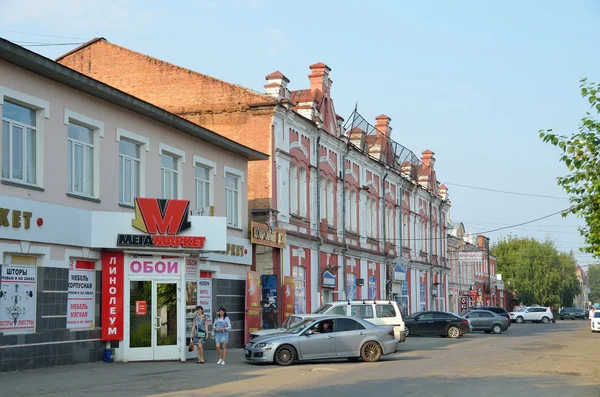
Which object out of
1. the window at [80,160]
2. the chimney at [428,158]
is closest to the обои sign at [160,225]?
the window at [80,160]

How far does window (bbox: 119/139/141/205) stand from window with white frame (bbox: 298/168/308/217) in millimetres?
14160

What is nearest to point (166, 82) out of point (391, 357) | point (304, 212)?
point (304, 212)

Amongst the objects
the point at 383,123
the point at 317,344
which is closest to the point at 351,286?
the point at 383,123

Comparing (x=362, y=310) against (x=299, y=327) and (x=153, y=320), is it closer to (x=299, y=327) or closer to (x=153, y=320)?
(x=299, y=327)

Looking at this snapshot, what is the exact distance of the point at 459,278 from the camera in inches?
3248

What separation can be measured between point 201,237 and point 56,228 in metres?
4.28

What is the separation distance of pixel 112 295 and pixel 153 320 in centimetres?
135

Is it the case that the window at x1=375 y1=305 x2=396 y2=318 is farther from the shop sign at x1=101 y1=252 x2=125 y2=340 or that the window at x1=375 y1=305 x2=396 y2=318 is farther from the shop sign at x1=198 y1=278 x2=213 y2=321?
the shop sign at x1=101 y1=252 x2=125 y2=340

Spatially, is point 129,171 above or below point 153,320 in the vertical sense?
above

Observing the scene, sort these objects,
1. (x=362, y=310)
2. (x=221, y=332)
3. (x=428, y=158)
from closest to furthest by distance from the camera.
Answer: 1. (x=221, y=332)
2. (x=362, y=310)
3. (x=428, y=158)

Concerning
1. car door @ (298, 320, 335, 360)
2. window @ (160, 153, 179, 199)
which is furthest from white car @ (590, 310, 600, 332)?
window @ (160, 153, 179, 199)

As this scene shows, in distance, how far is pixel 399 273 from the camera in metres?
54.7

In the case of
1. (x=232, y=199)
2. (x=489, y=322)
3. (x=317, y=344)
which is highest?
(x=232, y=199)

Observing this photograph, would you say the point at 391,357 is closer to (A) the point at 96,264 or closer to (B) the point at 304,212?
(A) the point at 96,264
